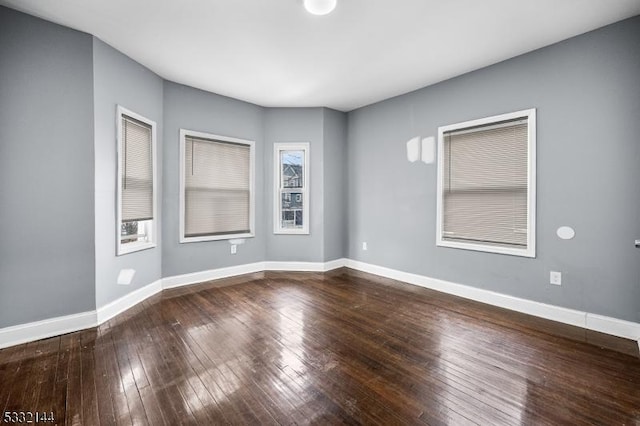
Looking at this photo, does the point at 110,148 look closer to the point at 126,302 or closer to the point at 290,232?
the point at 126,302

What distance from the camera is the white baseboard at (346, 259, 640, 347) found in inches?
99.8

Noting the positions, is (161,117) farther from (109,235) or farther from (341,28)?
(341,28)

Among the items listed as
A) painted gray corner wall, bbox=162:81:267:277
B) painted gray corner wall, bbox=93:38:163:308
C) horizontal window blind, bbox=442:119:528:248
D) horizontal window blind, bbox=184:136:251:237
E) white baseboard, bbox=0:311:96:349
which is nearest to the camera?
white baseboard, bbox=0:311:96:349

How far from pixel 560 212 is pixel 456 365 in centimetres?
194

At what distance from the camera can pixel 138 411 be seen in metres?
1.64

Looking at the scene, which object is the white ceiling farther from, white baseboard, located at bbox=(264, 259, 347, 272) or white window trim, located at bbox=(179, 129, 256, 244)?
white baseboard, located at bbox=(264, 259, 347, 272)

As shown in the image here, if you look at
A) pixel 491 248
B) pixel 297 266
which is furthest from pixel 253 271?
pixel 491 248

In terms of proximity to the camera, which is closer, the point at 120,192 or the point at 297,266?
the point at 120,192

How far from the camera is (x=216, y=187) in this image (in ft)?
14.3

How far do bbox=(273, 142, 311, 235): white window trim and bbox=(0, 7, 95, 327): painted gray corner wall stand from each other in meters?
2.53

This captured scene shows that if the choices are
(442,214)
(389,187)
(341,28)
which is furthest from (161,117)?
(442,214)

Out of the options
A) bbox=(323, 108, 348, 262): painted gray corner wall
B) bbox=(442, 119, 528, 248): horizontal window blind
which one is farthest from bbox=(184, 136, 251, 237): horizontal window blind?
bbox=(442, 119, 528, 248): horizontal window blind

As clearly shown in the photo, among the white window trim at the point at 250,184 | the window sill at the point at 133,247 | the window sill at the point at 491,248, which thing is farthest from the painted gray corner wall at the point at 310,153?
the window sill at the point at 491,248

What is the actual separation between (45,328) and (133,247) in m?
1.05
